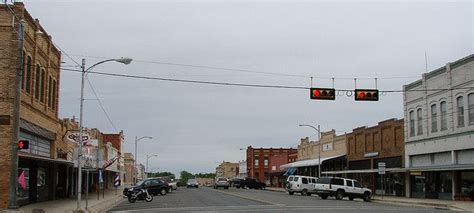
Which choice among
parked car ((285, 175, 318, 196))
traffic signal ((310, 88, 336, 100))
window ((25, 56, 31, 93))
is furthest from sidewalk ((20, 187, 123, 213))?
parked car ((285, 175, 318, 196))

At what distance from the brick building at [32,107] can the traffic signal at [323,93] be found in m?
12.2

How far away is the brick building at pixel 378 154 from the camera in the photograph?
51312 mm

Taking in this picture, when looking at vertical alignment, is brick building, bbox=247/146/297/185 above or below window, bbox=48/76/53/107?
below

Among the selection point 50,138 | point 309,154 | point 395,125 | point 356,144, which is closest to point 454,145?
point 395,125

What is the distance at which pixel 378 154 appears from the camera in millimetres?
55062

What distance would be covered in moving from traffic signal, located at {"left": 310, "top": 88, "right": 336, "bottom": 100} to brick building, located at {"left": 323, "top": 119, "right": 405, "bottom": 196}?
23.5 meters

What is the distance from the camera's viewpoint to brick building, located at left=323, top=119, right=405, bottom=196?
51312mm

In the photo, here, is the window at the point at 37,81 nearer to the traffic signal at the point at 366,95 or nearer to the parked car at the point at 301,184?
the traffic signal at the point at 366,95

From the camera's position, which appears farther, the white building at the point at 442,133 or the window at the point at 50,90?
the white building at the point at 442,133

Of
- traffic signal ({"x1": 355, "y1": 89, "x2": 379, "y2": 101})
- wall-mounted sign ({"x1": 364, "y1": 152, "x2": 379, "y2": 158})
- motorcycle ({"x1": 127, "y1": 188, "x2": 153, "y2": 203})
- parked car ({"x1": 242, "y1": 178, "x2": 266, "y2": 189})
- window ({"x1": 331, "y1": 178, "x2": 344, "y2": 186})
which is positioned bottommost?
parked car ({"x1": 242, "y1": 178, "x2": 266, "y2": 189})

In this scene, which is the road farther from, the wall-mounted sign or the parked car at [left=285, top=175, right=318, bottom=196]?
the wall-mounted sign

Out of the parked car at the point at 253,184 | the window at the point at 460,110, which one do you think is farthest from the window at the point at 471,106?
the parked car at the point at 253,184

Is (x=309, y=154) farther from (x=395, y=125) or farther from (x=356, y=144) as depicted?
(x=395, y=125)

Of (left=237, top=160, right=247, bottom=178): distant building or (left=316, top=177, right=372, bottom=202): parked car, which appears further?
(left=237, top=160, right=247, bottom=178): distant building
